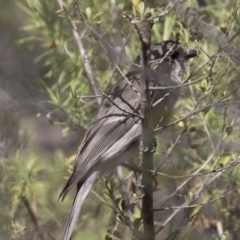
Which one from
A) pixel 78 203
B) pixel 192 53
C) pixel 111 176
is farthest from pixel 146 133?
pixel 111 176

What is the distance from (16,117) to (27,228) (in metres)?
0.74

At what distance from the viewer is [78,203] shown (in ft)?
13.3

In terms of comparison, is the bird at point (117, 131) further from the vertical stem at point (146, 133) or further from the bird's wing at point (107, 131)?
the vertical stem at point (146, 133)

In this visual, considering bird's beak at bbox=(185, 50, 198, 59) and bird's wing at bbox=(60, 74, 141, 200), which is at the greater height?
bird's beak at bbox=(185, 50, 198, 59)

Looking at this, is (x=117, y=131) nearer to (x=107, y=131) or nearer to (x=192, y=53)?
(x=107, y=131)

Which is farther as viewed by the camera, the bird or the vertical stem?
the bird

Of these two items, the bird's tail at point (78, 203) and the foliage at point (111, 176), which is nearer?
the bird's tail at point (78, 203)

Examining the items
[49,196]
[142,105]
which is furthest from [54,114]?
[142,105]

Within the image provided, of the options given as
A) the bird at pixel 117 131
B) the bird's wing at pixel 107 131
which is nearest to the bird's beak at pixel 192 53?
the bird at pixel 117 131

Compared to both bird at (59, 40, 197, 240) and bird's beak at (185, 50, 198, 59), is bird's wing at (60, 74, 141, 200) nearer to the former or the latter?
bird at (59, 40, 197, 240)

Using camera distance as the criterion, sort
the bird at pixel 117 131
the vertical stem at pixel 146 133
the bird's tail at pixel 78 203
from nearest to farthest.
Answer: the vertical stem at pixel 146 133 < the bird's tail at pixel 78 203 < the bird at pixel 117 131

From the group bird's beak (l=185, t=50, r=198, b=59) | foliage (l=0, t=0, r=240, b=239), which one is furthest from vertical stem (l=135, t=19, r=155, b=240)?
bird's beak (l=185, t=50, r=198, b=59)

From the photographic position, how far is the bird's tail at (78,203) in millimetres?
Result: 3937

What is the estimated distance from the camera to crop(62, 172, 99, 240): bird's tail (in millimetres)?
3937
